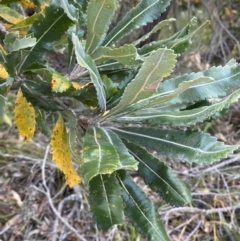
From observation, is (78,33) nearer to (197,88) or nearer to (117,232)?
(197,88)

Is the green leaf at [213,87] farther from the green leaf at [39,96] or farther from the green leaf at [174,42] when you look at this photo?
the green leaf at [39,96]

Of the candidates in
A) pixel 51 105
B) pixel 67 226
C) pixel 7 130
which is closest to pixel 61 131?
pixel 51 105

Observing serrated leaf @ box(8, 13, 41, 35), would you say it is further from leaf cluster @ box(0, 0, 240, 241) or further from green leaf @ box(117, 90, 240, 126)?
green leaf @ box(117, 90, 240, 126)

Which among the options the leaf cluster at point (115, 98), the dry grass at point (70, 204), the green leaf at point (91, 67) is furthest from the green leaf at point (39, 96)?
the dry grass at point (70, 204)

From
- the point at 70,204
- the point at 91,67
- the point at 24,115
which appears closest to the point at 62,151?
the point at 24,115

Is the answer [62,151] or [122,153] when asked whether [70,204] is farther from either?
[122,153]

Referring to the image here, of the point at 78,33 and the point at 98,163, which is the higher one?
the point at 78,33
